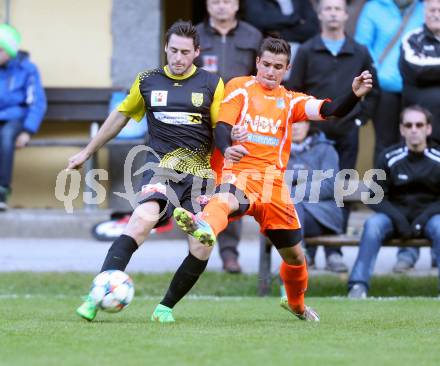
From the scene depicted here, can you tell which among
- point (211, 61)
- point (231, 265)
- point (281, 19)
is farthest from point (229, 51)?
point (231, 265)

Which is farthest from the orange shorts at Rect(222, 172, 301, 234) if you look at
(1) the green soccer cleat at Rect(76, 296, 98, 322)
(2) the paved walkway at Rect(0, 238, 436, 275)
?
(2) the paved walkway at Rect(0, 238, 436, 275)

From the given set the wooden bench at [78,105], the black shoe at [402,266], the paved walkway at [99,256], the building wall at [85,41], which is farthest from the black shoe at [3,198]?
the black shoe at [402,266]

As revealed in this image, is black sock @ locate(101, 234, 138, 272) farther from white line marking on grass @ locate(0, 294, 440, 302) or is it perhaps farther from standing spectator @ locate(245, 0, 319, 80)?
standing spectator @ locate(245, 0, 319, 80)

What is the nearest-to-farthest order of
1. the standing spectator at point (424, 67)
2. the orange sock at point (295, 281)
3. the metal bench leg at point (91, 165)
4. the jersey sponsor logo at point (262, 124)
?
1. the jersey sponsor logo at point (262, 124)
2. the orange sock at point (295, 281)
3. the standing spectator at point (424, 67)
4. the metal bench leg at point (91, 165)

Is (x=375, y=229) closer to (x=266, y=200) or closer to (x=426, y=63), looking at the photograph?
(x=426, y=63)

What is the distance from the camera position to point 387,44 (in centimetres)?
1284

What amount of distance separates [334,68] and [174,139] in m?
4.12

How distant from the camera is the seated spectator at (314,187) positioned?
430 inches

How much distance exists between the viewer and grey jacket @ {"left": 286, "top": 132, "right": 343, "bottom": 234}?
36.0ft

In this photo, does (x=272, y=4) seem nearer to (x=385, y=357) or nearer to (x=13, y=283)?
(x=13, y=283)

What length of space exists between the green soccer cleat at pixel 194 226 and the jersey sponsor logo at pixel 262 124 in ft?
3.34

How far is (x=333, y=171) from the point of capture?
11281 mm

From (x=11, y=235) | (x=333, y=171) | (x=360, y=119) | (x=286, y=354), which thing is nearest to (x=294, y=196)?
(x=333, y=171)

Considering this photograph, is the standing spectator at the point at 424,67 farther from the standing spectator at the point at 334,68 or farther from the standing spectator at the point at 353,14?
the standing spectator at the point at 353,14
